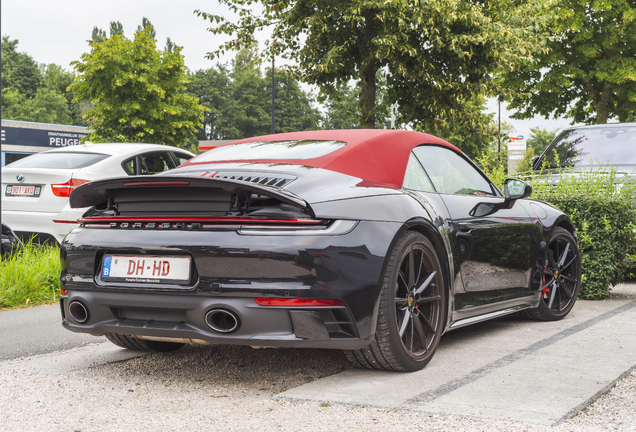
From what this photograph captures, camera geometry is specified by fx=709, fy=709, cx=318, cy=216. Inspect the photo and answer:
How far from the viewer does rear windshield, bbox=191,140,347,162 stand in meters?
4.14

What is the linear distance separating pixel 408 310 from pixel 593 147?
22.1 feet

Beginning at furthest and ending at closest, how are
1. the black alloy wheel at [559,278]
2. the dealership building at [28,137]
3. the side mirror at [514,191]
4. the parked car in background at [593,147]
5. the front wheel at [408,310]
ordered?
1. the dealership building at [28,137]
2. the parked car in background at [593,147]
3. the black alloy wheel at [559,278]
4. the side mirror at [514,191]
5. the front wheel at [408,310]

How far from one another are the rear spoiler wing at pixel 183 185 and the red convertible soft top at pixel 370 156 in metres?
0.56

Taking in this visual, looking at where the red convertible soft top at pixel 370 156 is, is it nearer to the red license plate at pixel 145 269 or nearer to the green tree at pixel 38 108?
the red license plate at pixel 145 269

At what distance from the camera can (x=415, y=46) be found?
14.9m

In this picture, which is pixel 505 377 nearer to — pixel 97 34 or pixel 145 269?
pixel 145 269

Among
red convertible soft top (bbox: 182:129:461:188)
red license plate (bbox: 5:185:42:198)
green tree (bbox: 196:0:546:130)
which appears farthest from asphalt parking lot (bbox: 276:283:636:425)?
green tree (bbox: 196:0:546:130)

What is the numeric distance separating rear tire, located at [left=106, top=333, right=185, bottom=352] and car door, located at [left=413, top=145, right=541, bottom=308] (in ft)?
6.30

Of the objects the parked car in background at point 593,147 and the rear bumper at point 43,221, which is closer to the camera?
the rear bumper at point 43,221

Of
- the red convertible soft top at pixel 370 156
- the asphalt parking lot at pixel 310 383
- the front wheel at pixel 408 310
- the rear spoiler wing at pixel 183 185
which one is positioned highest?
the red convertible soft top at pixel 370 156

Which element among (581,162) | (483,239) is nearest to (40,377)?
(483,239)

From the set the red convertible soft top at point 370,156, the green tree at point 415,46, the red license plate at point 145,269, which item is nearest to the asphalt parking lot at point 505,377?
the red license plate at point 145,269

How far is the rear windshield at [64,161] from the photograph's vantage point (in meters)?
8.77

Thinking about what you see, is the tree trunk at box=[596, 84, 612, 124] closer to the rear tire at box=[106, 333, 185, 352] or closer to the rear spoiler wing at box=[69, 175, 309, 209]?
the rear tire at box=[106, 333, 185, 352]
